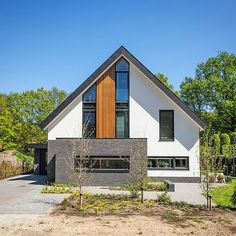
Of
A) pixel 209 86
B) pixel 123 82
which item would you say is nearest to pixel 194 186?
pixel 123 82

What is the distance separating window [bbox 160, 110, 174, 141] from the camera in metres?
24.7

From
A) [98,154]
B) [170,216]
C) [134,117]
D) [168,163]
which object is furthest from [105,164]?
[170,216]

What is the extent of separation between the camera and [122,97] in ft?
80.8

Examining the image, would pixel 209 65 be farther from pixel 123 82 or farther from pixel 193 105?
pixel 123 82

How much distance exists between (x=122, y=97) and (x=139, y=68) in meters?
2.60

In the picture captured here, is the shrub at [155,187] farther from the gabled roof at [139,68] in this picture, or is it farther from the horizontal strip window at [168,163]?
the gabled roof at [139,68]

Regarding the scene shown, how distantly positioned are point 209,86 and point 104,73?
86.5 feet

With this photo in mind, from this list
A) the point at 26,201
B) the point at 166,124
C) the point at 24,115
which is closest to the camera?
the point at 26,201

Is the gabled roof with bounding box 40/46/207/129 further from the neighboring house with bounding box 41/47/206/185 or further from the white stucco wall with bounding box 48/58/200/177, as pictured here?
the white stucco wall with bounding box 48/58/200/177

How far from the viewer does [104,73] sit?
2439 centimetres

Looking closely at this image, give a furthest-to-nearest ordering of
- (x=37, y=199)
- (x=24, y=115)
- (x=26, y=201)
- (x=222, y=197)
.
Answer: (x=24, y=115) < (x=222, y=197) < (x=37, y=199) < (x=26, y=201)

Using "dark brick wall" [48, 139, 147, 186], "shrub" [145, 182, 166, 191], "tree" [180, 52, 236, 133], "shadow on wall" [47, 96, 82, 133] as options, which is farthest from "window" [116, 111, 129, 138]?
"tree" [180, 52, 236, 133]

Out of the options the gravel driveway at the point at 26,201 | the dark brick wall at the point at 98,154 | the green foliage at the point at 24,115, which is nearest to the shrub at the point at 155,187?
the dark brick wall at the point at 98,154

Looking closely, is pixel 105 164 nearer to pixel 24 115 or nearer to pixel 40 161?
pixel 40 161
